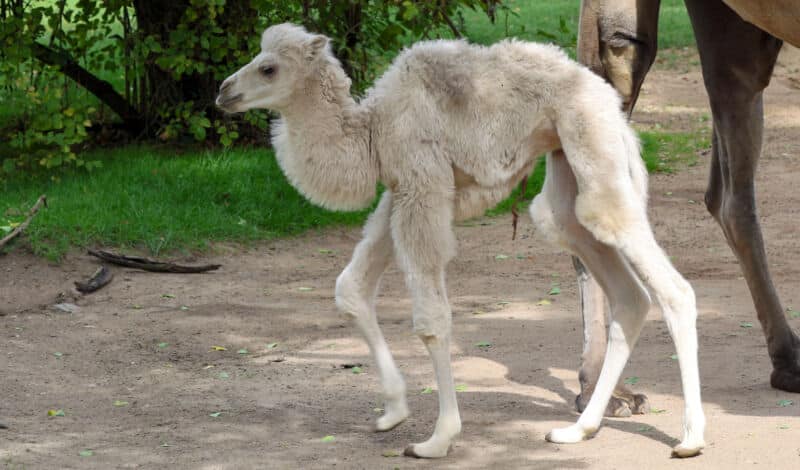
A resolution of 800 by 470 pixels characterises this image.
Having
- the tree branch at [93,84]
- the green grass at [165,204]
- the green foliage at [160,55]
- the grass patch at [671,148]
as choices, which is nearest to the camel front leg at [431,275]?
the green grass at [165,204]

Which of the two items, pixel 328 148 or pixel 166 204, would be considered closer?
pixel 328 148

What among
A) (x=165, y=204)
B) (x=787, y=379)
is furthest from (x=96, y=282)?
(x=787, y=379)

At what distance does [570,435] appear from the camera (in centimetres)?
481

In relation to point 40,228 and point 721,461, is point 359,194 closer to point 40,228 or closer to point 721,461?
point 721,461

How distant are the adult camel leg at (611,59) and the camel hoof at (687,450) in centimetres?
80

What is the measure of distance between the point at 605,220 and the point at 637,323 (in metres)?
0.60

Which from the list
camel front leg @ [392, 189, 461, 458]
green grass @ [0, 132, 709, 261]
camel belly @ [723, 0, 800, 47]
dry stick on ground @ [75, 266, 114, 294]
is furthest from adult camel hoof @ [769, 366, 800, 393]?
green grass @ [0, 132, 709, 261]

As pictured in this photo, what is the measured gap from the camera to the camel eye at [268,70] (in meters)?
4.74

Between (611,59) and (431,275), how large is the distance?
5.06 feet

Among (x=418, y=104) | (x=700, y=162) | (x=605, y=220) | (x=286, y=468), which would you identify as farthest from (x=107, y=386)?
(x=700, y=162)

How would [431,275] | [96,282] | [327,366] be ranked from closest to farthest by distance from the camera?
[431,275]
[327,366]
[96,282]

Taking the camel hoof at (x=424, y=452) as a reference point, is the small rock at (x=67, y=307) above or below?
below

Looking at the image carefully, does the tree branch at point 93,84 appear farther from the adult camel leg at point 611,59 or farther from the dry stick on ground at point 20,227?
the adult camel leg at point 611,59

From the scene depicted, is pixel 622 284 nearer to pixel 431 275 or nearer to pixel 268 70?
pixel 431 275
